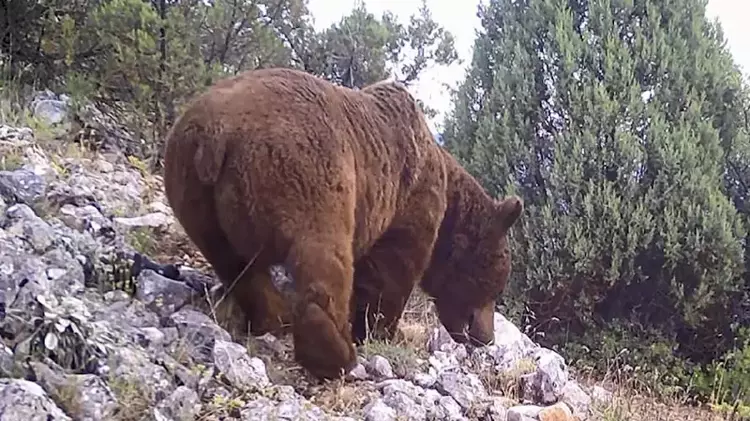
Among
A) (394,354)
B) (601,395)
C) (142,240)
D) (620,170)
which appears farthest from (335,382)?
(620,170)

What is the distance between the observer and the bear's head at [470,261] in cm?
682

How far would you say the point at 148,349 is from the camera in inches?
165

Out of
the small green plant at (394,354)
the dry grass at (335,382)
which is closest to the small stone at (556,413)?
the dry grass at (335,382)

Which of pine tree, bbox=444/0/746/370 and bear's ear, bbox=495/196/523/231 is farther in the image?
pine tree, bbox=444/0/746/370

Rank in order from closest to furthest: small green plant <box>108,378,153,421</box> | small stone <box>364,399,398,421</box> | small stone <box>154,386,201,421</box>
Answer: small green plant <box>108,378,153,421</box> < small stone <box>154,386,201,421</box> < small stone <box>364,399,398,421</box>

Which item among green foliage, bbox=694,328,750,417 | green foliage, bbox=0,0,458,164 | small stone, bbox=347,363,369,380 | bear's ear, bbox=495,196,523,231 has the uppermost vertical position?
green foliage, bbox=0,0,458,164

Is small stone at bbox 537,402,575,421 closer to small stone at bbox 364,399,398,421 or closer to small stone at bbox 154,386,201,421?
small stone at bbox 364,399,398,421

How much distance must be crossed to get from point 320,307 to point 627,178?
5.11 metres

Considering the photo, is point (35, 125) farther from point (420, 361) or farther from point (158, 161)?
point (420, 361)

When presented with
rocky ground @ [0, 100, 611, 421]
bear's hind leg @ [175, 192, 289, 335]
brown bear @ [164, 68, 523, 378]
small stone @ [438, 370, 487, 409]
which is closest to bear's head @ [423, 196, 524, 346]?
rocky ground @ [0, 100, 611, 421]

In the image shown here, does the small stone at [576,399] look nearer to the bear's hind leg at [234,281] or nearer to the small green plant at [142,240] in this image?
the bear's hind leg at [234,281]

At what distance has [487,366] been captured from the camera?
6035 millimetres

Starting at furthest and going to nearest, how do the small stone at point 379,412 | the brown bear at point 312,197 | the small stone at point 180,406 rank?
the brown bear at point 312,197, the small stone at point 379,412, the small stone at point 180,406

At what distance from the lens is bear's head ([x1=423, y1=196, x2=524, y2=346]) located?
269 inches
